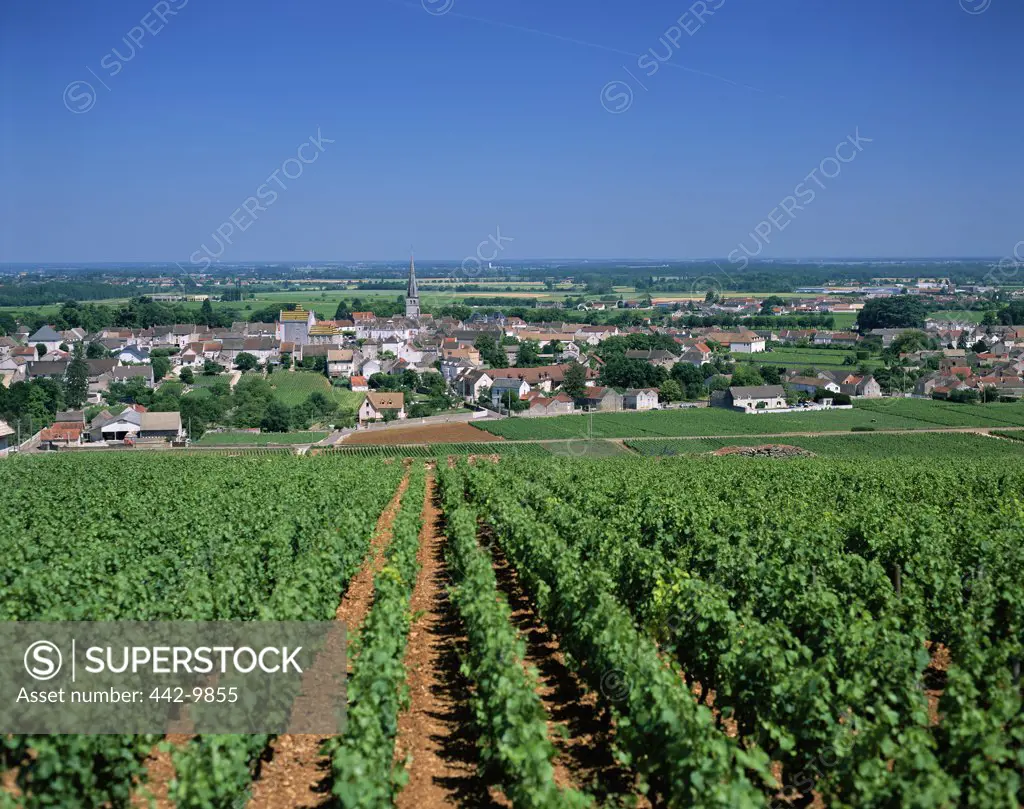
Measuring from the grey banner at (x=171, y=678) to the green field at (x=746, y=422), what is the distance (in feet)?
137

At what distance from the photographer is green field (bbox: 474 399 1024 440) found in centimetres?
5444

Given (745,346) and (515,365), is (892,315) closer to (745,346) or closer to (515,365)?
(745,346)

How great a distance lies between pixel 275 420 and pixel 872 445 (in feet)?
124

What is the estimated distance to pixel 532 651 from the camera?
12.2 m

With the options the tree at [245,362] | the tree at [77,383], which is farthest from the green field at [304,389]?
the tree at [77,383]

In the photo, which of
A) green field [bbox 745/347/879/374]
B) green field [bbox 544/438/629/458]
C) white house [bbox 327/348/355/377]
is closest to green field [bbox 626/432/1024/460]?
green field [bbox 544/438/629/458]

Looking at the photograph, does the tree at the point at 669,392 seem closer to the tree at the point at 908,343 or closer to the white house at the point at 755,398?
the white house at the point at 755,398

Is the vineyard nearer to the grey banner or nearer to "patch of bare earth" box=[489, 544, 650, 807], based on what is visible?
"patch of bare earth" box=[489, 544, 650, 807]

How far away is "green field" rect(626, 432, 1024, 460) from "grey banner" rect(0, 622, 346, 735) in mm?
34917

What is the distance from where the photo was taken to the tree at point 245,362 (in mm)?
93988

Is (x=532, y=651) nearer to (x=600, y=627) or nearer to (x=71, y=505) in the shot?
(x=600, y=627)

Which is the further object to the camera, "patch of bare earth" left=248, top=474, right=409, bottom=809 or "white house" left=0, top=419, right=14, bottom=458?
"white house" left=0, top=419, right=14, bottom=458

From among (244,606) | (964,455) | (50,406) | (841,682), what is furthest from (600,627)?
(50,406)

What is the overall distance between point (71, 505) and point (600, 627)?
49.9 ft
